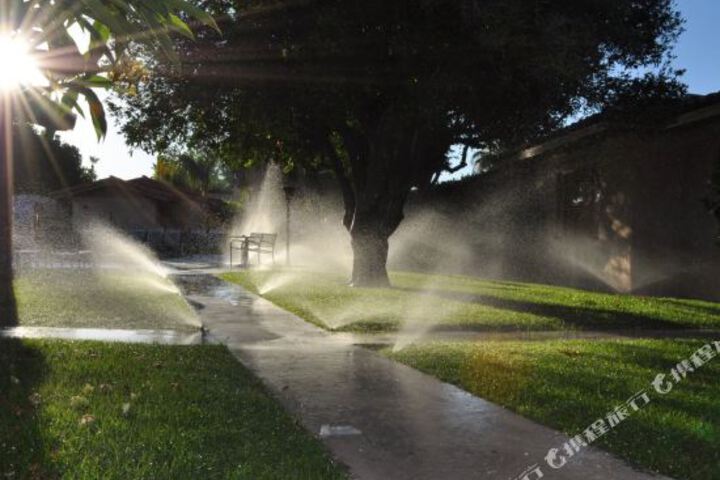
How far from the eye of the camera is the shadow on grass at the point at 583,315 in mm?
11055

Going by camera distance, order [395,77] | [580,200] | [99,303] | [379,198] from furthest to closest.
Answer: [580,200] → [379,198] → [395,77] → [99,303]

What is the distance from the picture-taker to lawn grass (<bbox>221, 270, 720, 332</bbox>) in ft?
35.7

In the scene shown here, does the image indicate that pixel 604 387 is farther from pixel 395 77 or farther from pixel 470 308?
pixel 395 77

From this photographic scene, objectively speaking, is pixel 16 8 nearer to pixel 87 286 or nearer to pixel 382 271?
pixel 87 286

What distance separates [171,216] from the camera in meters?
48.1

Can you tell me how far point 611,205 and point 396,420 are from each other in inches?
611

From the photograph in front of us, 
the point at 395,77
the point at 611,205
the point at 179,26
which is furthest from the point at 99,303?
the point at 611,205

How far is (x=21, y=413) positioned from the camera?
4988mm

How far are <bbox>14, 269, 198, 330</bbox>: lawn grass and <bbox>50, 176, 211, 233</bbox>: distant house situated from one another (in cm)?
2609

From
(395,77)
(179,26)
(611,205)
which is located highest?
(395,77)

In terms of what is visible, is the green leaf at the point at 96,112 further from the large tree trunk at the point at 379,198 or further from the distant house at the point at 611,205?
the large tree trunk at the point at 379,198

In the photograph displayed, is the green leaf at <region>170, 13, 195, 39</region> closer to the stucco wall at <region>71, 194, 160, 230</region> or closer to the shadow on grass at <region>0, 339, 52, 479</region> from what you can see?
the shadow on grass at <region>0, 339, 52, 479</region>

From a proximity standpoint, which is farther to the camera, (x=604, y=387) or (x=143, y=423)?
(x=604, y=387)

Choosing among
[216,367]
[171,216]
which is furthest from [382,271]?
[171,216]
